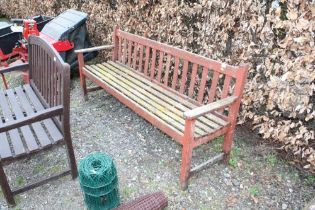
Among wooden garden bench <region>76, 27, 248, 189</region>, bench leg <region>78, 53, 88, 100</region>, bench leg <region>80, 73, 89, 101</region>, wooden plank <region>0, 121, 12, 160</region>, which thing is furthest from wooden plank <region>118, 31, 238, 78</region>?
wooden plank <region>0, 121, 12, 160</region>

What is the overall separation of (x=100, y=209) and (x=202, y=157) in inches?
53.3

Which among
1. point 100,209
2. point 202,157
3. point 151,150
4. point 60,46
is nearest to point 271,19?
point 202,157

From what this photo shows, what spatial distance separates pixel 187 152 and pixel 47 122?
147 cm

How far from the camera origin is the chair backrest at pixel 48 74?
2.62 metres

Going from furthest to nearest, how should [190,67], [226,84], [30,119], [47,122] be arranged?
[190,67], [47,122], [226,84], [30,119]

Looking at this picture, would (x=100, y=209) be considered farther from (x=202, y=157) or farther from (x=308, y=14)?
(x=308, y=14)

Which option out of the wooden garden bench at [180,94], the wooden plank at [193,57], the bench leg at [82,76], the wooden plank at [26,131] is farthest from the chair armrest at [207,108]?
the bench leg at [82,76]

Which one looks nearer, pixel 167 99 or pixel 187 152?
pixel 187 152

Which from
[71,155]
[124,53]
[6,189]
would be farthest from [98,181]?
[124,53]

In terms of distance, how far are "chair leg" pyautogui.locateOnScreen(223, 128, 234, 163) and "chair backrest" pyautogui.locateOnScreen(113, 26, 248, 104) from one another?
0.39m

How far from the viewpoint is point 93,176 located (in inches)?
101

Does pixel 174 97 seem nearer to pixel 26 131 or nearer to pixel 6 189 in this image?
pixel 26 131

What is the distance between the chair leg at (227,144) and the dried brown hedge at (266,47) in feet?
1.75

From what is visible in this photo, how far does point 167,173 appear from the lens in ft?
10.7
